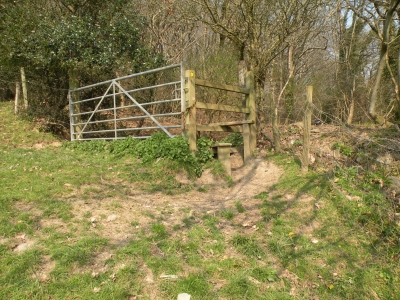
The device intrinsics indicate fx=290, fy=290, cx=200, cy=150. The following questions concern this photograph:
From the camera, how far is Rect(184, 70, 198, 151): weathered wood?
19.4 feet

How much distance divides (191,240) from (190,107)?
318 centimetres

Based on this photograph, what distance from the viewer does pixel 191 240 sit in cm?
343

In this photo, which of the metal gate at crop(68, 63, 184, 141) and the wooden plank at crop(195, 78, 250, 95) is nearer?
the wooden plank at crop(195, 78, 250, 95)

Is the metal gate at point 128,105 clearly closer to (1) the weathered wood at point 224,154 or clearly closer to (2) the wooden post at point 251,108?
(2) the wooden post at point 251,108

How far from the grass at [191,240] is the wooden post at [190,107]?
3.88 feet

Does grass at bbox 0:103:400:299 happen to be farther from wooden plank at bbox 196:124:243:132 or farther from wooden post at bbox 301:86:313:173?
wooden plank at bbox 196:124:243:132

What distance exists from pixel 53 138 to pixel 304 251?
29.4 feet

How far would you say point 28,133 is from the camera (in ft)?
31.1

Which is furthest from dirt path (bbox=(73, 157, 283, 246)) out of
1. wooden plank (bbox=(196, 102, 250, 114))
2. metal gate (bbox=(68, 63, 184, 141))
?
metal gate (bbox=(68, 63, 184, 141))

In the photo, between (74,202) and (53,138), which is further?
(53,138)

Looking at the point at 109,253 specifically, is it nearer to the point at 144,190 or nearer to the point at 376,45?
the point at 144,190

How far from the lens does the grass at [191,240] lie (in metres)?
2.67

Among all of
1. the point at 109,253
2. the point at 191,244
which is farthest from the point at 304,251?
the point at 109,253

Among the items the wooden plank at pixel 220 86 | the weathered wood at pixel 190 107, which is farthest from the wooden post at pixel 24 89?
the wooden plank at pixel 220 86
